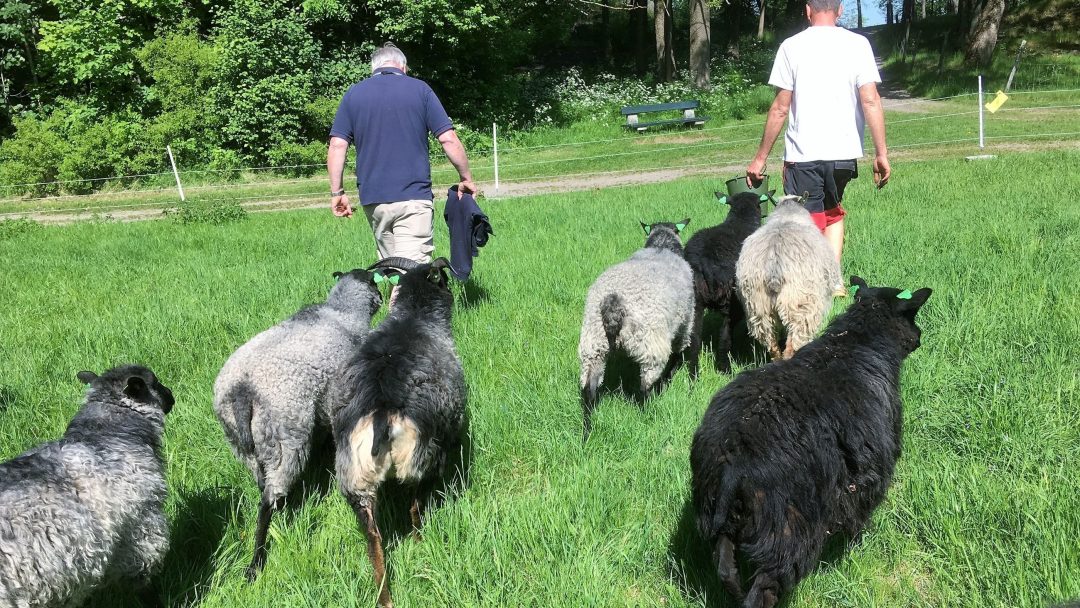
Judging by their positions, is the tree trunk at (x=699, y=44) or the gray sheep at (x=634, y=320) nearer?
the gray sheep at (x=634, y=320)

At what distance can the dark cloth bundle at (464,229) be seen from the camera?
591 centimetres

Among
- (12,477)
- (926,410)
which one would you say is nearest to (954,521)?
(926,410)

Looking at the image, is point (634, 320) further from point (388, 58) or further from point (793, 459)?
point (388, 58)

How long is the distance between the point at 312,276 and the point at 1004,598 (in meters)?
6.47

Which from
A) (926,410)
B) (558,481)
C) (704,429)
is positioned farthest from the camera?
(926,410)

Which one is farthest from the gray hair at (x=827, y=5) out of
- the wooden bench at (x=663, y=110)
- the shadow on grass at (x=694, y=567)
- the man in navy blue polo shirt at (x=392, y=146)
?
the wooden bench at (x=663, y=110)

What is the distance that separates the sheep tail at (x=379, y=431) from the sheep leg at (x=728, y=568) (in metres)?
1.39

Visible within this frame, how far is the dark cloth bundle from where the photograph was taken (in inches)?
233

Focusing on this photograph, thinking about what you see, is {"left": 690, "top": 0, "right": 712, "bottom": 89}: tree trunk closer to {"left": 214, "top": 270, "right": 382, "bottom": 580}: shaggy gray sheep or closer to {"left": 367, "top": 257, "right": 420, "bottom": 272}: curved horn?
{"left": 367, "top": 257, "right": 420, "bottom": 272}: curved horn

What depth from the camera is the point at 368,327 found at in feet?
12.9

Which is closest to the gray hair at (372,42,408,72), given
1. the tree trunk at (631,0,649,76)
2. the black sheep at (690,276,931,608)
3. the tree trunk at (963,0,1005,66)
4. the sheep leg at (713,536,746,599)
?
the black sheep at (690,276,931,608)

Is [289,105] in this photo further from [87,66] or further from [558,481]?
[558,481]

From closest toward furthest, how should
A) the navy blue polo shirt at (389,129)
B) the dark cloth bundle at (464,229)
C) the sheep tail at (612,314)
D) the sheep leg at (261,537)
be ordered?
the sheep leg at (261,537) → the sheep tail at (612,314) → the navy blue polo shirt at (389,129) → the dark cloth bundle at (464,229)

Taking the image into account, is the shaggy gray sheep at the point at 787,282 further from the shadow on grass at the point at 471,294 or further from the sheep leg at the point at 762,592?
the shadow on grass at the point at 471,294
